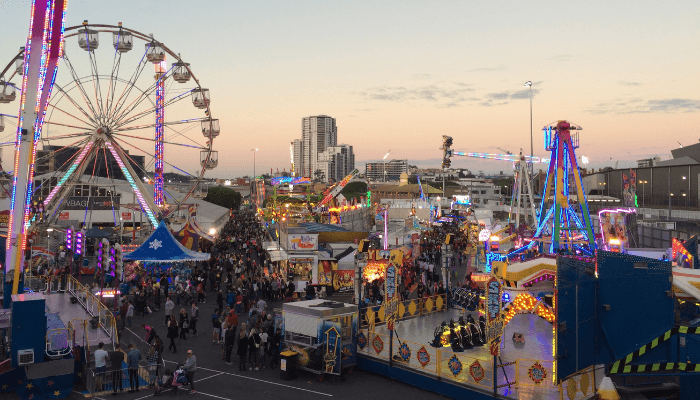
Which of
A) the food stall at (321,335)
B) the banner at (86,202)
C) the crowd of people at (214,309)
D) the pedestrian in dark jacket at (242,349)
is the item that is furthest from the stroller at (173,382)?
the banner at (86,202)

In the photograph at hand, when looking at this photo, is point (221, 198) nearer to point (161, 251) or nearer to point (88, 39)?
point (88, 39)

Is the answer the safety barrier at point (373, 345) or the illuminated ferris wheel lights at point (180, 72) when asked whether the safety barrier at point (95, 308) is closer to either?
the safety barrier at point (373, 345)

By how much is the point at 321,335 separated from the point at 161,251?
478 inches

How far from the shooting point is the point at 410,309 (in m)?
19.3

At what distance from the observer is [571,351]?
10.3m

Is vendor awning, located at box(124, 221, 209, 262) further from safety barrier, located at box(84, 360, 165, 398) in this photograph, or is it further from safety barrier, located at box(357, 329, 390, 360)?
safety barrier, located at box(357, 329, 390, 360)

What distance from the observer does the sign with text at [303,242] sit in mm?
25281

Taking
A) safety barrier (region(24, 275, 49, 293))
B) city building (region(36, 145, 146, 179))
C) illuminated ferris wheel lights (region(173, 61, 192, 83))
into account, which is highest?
illuminated ferris wheel lights (region(173, 61, 192, 83))

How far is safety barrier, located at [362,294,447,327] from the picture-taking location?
17.0m

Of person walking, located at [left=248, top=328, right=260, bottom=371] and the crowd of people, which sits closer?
person walking, located at [left=248, top=328, right=260, bottom=371]

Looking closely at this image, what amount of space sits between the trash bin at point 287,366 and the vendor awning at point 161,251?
1086 centimetres

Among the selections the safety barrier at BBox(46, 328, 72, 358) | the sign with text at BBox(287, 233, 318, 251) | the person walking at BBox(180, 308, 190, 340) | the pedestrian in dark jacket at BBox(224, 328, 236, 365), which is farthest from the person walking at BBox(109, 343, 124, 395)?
the sign with text at BBox(287, 233, 318, 251)

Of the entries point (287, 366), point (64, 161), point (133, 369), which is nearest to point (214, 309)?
point (133, 369)

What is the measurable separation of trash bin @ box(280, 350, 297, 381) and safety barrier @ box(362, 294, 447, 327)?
3316 mm
